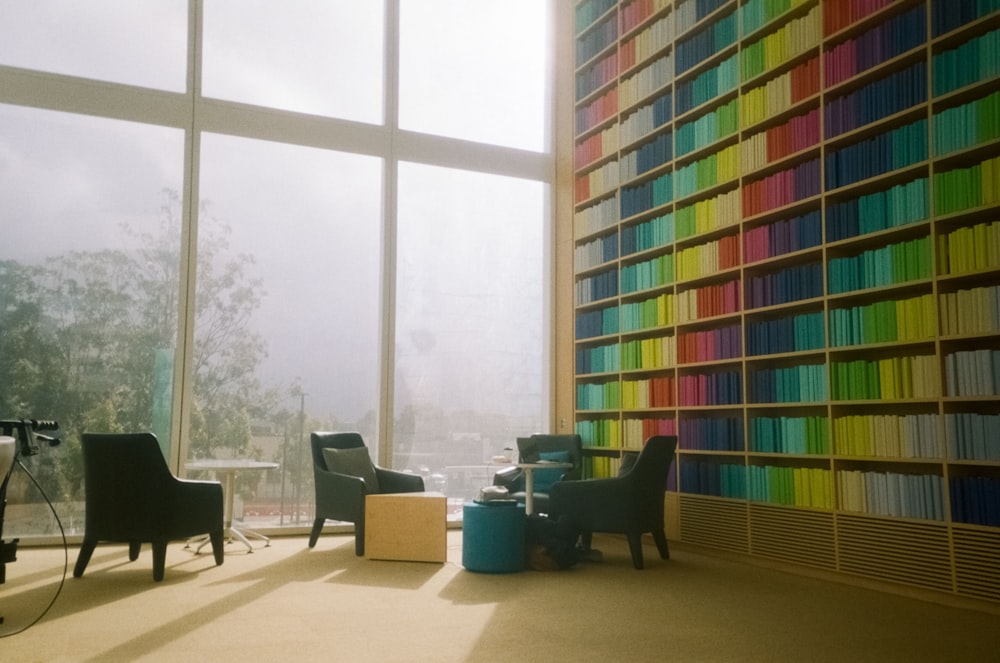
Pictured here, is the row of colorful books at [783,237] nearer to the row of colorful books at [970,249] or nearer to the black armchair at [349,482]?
the row of colorful books at [970,249]

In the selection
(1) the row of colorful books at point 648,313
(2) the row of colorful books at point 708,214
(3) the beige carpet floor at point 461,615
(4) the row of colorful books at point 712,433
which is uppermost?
(2) the row of colorful books at point 708,214

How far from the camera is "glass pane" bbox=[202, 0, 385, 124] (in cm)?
755

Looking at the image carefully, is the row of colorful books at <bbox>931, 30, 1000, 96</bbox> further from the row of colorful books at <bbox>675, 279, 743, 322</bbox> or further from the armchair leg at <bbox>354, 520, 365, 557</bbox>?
the armchair leg at <bbox>354, 520, 365, 557</bbox>

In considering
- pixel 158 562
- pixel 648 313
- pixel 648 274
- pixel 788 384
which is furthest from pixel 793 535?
pixel 158 562

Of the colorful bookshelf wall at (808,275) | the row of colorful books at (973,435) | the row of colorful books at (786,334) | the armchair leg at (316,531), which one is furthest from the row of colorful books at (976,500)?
the armchair leg at (316,531)

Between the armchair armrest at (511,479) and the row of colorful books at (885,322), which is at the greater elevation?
the row of colorful books at (885,322)

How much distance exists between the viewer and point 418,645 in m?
3.69

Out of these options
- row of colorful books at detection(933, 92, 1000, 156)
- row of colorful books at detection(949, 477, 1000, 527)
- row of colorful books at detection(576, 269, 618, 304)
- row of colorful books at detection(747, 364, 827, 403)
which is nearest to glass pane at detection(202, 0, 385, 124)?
row of colorful books at detection(576, 269, 618, 304)

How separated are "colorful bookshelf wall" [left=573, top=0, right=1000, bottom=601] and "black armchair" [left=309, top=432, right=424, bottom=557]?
200cm

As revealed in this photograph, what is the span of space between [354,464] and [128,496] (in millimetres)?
1935

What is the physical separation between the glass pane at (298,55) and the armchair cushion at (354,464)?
3.18 metres

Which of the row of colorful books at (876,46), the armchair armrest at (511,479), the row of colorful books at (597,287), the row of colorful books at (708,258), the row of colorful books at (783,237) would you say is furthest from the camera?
the row of colorful books at (597,287)

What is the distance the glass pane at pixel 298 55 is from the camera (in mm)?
7551

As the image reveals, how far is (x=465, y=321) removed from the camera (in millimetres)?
8414
